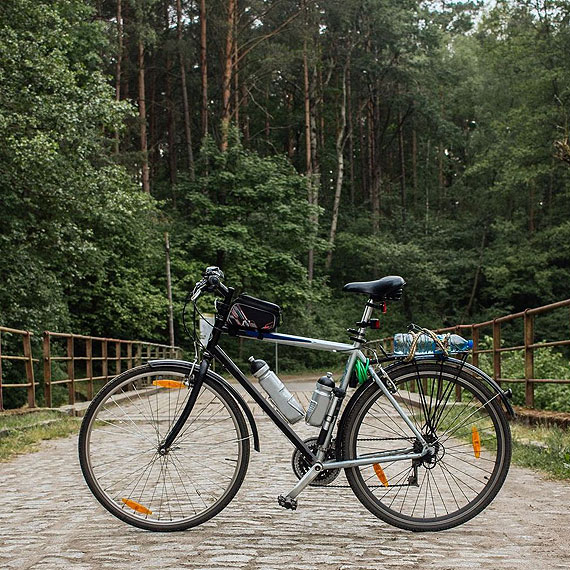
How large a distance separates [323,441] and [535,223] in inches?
1424

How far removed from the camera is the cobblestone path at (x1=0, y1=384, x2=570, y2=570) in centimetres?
325

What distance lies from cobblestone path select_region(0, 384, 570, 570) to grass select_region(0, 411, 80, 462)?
8.70 feet

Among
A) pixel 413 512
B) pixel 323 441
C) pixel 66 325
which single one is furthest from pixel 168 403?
pixel 66 325

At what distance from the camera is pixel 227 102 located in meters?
34.0

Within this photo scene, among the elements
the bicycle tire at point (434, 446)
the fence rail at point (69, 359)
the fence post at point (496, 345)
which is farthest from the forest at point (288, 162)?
the bicycle tire at point (434, 446)

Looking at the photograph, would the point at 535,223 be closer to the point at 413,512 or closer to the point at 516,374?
the point at 516,374

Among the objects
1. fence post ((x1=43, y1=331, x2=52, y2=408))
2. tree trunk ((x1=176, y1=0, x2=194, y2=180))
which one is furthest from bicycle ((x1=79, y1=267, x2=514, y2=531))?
tree trunk ((x1=176, y1=0, x2=194, y2=180))

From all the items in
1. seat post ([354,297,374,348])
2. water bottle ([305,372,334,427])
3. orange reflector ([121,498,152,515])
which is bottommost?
orange reflector ([121,498,152,515])

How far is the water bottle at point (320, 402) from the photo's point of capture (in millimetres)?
3871

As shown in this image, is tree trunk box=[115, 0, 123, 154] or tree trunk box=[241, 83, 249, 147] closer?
tree trunk box=[115, 0, 123, 154]

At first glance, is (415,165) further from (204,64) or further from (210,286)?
(210,286)

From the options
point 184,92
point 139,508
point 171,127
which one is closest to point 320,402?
point 139,508

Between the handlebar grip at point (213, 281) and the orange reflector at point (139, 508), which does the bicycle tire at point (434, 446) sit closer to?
the handlebar grip at point (213, 281)

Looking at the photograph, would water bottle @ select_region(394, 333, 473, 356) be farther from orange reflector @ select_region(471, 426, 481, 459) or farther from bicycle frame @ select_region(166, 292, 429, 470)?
orange reflector @ select_region(471, 426, 481, 459)
